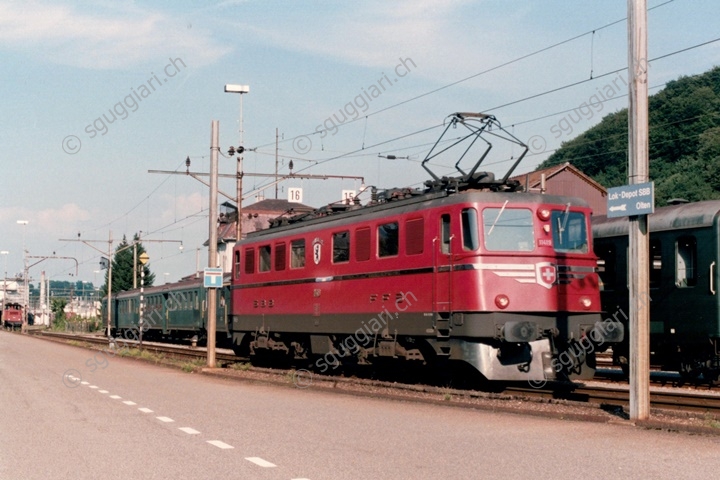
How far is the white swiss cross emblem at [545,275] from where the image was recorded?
17312mm

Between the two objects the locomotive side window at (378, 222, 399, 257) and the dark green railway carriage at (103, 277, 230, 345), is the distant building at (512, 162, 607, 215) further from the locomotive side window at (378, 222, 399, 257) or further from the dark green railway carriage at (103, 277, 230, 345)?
the locomotive side window at (378, 222, 399, 257)

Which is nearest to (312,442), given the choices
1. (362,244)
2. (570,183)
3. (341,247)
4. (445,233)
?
(445,233)

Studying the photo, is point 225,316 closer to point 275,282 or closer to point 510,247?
point 275,282

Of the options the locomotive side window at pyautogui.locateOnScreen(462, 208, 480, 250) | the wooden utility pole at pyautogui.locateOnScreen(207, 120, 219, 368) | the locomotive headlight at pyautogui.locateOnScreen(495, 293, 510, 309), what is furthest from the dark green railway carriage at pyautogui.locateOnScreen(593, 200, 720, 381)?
the wooden utility pole at pyautogui.locateOnScreen(207, 120, 219, 368)

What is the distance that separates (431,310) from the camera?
58.7 feet

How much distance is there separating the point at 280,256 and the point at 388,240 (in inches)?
231

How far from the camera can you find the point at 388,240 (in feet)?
63.9

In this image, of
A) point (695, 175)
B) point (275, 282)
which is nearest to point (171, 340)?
point (275, 282)

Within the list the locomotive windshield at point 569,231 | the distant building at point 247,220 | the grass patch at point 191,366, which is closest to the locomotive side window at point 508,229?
the locomotive windshield at point 569,231

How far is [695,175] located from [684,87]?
585 inches

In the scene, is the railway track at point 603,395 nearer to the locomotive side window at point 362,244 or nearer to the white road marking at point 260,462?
the locomotive side window at point 362,244

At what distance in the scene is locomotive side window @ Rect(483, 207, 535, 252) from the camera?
1727cm

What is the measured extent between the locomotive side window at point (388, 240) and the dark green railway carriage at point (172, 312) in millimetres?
17497

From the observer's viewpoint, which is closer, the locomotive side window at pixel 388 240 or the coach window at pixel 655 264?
the locomotive side window at pixel 388 240
